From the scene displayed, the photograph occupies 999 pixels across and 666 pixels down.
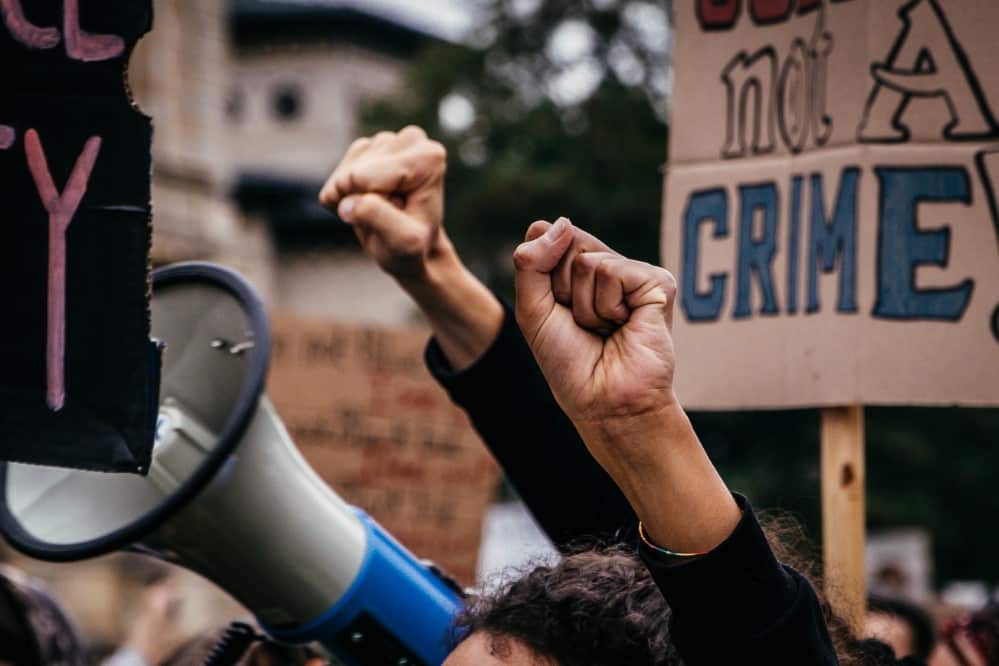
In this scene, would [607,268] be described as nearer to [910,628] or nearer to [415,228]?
[415,228]

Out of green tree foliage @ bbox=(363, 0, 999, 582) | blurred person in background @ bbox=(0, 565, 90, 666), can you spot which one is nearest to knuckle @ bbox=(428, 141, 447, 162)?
blurred person in background @ bbox=(0, 565, 90, 666)

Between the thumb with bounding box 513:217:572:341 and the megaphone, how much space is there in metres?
0.60

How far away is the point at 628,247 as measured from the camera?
57.7ft

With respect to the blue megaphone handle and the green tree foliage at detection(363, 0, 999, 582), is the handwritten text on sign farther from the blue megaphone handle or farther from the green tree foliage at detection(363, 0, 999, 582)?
the green tree foliage at detection(363, 0, 999, 582)

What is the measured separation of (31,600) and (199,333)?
951mm

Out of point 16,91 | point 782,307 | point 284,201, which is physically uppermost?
point 16,91

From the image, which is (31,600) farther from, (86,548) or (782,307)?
(782,307)

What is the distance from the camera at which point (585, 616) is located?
155cm

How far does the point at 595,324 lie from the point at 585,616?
321mm

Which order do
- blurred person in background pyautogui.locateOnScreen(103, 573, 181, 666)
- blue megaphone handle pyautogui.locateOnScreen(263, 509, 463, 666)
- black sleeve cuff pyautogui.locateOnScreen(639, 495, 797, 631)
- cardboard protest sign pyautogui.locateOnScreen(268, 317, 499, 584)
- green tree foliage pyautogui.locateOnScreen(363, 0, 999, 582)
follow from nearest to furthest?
black sleeve cuff pyautogui.locateOnScreen(639, 495, 797, 631), blue megaphone handle pyautogui.locateOnScreen(263, 509, 463, 666), blurred person in background pyautogui.locateOnScreen(103, 573, 181, 666), cardboard protest sign pyautogui.locateOnScreen(268, 317, 499, 584), green tree foliage pyautogui.locateOnScreen(363, 0, 999, 582)

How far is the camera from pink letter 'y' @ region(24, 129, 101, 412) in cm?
164

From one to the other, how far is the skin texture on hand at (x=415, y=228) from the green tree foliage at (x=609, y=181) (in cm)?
1413

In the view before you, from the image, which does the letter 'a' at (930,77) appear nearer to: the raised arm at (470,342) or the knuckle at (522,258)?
the raised arm at (470,342)

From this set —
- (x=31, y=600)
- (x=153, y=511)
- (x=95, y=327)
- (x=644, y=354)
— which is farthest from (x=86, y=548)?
(x=31, y=600)
